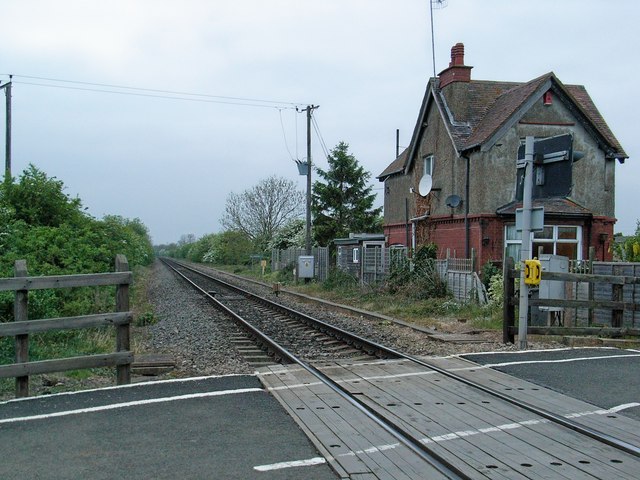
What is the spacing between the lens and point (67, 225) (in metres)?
17.9

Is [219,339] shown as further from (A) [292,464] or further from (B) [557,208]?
(B) [557,208]

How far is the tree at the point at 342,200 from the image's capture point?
44.8 metres

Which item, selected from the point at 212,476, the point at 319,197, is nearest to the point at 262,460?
the point at 212,476

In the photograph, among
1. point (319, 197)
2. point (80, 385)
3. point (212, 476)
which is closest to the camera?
point (212, 476)

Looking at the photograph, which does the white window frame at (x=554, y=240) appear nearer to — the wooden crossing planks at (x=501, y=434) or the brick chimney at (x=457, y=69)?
the brick chimney at (x=457, y=69)

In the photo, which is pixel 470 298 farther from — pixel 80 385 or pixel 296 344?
pixel 80 385

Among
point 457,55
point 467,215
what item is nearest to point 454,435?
point 467,215

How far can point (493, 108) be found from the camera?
973 inches

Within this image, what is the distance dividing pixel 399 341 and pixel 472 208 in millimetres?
11322

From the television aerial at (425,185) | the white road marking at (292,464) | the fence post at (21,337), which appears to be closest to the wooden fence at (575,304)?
the white road marking at (292,464)

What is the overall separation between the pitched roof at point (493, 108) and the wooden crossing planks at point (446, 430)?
52.6 ft

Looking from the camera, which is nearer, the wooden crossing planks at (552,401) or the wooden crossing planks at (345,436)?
the wooden crossing planks at (345,436)

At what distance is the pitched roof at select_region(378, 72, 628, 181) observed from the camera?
22.5 meters

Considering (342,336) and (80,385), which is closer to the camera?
(80,385)
